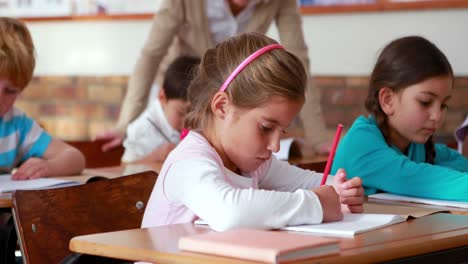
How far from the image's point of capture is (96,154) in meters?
3.53

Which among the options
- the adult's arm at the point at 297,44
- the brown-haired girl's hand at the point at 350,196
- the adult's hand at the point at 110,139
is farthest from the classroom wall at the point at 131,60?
the brown-haired girl's hand at the point at 350,196

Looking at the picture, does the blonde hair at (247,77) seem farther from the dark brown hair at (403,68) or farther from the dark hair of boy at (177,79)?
the dark hair of boy at (177,79)

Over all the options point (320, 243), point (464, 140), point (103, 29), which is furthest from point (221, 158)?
point (103, 29)

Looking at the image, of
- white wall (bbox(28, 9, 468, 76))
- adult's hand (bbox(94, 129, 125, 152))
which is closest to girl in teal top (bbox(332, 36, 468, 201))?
adult's hand (bbox(94, 129, 125, 152))

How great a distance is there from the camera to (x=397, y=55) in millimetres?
2582

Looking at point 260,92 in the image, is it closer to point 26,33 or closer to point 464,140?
point 26,33

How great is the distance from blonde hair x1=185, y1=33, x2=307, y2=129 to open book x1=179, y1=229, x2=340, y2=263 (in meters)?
0.43

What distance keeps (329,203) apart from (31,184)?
3.42 feet

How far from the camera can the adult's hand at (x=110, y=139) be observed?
356 cm

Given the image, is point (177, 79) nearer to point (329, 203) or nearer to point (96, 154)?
point (96, 154)

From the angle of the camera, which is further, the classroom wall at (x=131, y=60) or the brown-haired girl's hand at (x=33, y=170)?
the classroom wall at (x=131, y=60)

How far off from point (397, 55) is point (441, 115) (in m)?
0.21

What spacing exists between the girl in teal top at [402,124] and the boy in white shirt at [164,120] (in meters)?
1.11

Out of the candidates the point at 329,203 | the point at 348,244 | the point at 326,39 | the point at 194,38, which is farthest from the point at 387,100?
the point at 326,39
